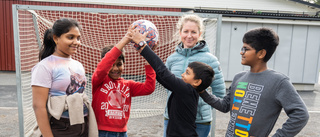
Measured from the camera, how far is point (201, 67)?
1.88m

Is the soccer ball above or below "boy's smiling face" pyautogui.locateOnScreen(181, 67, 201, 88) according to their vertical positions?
above

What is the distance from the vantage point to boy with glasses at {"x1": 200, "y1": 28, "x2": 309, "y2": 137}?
1559mm

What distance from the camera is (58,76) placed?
174cm

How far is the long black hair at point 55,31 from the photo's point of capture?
1.83m

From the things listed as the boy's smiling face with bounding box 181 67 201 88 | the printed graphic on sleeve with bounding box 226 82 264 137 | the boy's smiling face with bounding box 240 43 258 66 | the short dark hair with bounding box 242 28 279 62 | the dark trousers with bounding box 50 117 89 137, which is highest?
the short dark hair with bounding box 242 28 279 62

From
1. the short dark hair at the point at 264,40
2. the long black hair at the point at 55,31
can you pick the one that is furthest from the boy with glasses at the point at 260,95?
the long black hair at the point at 55,31

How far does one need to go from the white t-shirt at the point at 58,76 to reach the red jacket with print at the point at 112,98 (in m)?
0.20

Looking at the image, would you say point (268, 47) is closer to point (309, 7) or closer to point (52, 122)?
point (52, 122)

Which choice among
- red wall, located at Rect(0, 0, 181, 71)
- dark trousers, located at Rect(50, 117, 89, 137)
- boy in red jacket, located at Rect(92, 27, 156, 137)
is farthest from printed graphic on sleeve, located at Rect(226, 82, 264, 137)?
red wall, located at Rect(0, 0, 181, 71)

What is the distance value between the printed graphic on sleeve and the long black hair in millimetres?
1488

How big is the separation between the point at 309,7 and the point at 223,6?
15.6ft

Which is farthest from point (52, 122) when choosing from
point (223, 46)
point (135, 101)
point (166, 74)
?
point (223, 46)

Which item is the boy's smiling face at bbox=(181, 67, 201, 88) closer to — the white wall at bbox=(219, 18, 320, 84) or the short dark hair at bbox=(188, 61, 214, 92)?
the short dark hair at bbox=(188, 61, 214, 92)

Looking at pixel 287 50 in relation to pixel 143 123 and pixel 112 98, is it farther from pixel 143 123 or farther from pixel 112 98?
pixel 112 98
